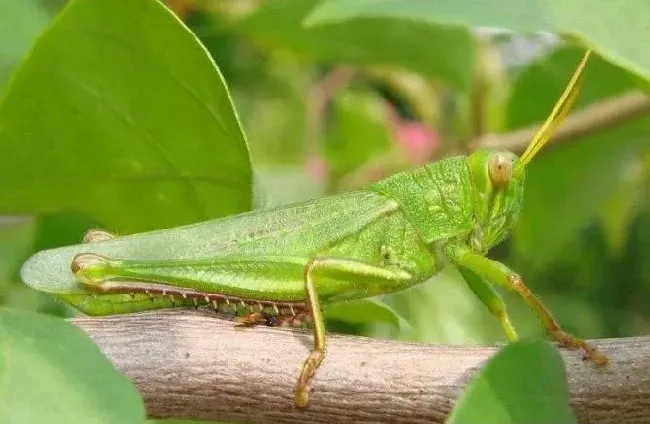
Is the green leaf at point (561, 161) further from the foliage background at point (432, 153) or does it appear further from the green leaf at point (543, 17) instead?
the green leaf at point (543, 17)

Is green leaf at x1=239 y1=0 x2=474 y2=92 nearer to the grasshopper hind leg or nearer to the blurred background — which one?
the blurred background

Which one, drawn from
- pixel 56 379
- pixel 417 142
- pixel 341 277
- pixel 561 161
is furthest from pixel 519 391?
pixel 417 142

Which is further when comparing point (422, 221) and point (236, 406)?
point (422, 221)

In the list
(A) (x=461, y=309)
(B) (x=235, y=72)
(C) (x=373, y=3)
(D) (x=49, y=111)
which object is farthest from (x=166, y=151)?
(B) (x=235, y=72)

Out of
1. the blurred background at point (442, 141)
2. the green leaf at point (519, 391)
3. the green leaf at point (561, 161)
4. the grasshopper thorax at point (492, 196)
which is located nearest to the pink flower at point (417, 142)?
the blurred background at point (442, 141)

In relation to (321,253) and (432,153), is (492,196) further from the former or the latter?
(432,153)

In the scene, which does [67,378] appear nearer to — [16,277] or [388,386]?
[388,386]
